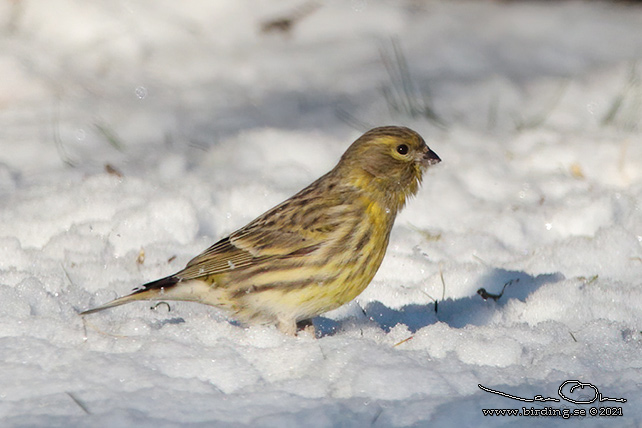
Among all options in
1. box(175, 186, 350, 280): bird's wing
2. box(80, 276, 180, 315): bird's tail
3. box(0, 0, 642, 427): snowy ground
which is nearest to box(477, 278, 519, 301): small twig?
box(0, 0, 642, 427): snowy ground

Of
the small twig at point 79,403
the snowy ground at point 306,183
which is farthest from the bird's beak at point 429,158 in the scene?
the small twig at point 79,403

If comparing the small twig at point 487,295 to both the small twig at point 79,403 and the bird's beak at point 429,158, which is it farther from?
the small twig at point 79,403

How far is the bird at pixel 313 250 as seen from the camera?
167 inches

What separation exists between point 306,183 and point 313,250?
2.54 metres

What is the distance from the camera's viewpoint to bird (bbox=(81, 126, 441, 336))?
4.25 meters

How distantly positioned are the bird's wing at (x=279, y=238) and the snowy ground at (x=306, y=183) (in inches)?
11.2

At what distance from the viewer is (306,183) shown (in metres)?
6.83

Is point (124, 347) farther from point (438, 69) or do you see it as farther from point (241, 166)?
point (438, 69)

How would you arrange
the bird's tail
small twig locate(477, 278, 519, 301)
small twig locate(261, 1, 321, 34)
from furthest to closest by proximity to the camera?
small twig locate(261, 1, 321, 34)
small twig locate(477, 278, 519, 301)
the bird's tail

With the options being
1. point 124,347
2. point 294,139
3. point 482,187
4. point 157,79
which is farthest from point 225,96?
point 124,347

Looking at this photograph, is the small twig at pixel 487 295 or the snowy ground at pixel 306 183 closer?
the snowy ground at pixel 306 183
